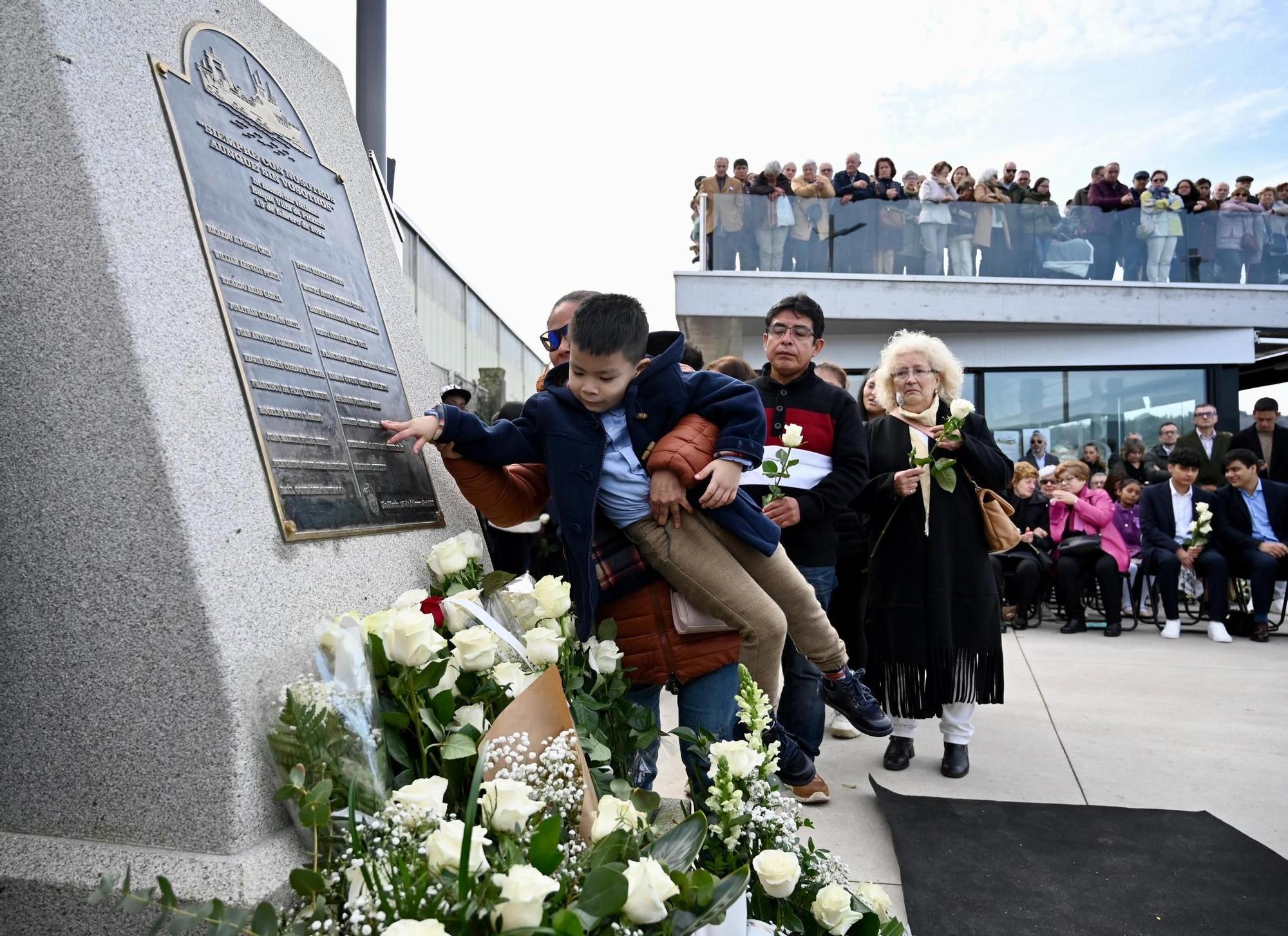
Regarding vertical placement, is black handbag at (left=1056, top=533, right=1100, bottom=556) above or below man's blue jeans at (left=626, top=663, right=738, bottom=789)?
below

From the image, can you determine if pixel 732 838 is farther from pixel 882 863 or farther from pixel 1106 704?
pixel 1106 704

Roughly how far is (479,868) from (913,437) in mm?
3308

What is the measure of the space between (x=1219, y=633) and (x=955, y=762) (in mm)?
5320

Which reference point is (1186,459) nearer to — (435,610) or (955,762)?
(955,762)

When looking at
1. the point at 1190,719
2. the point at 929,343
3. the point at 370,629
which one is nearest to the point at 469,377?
the point at 929,343

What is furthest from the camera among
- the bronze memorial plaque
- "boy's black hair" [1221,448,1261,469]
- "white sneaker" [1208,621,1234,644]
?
"boy's black hair" [1221,448,1261,469]

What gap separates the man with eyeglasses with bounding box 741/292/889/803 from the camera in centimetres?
374

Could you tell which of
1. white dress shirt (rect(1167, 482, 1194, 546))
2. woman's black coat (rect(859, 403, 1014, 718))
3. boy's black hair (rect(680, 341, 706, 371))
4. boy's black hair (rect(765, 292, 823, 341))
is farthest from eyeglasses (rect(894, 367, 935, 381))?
white dress shirt (rect(1167, 482, 1194, 546))

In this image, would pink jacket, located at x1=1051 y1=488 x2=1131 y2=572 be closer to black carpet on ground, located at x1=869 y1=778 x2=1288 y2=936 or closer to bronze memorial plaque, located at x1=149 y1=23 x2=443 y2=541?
black carpet on ground, located at x1=869 y1=778 x2=1288 y2=936

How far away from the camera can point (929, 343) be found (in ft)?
13.8

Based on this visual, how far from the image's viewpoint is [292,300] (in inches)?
89.0

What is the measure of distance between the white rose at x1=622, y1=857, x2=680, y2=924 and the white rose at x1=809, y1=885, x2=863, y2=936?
57 centimetres

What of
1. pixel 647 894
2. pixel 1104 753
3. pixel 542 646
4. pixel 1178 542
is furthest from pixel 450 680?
pixel 1178 542

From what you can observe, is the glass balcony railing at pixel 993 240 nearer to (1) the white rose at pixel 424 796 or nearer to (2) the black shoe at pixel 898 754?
(2) the black shoe at pixel 898 754
